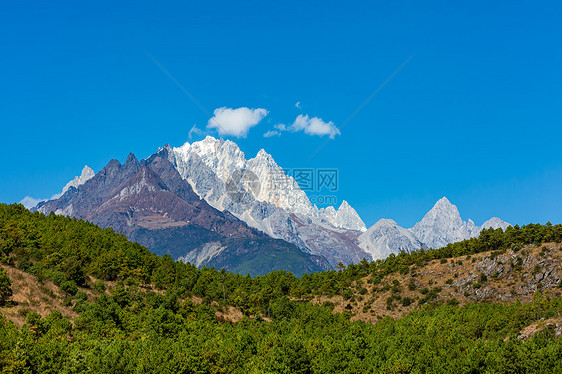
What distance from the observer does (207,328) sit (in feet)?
329

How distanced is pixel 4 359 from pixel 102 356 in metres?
13.6

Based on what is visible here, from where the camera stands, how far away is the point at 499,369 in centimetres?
7338

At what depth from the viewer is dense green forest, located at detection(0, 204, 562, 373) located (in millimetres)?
72250

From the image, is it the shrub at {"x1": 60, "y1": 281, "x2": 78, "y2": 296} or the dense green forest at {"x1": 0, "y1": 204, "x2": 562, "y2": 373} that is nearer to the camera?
the dense green forest at {"x1": 0, "y1": 204, "x2": 562, "y2": 373}

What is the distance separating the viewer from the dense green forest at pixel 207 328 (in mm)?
72250

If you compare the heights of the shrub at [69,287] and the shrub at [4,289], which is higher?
the shrub at [69,287]

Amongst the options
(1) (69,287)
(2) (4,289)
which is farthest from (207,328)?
(2) (4,289)

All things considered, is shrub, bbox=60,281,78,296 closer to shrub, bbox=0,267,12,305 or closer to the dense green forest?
the dense green forest

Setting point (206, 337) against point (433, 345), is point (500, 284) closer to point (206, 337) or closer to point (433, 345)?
point (433, 345)

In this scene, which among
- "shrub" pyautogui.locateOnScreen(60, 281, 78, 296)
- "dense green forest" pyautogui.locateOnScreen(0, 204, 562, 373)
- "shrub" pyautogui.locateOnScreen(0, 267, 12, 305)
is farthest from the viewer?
"shrub" pyautogui.locateOnScreen(60, 281, 78, 296)

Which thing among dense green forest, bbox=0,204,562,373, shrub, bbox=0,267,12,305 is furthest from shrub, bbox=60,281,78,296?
shrub, bbox=0,267,12,305

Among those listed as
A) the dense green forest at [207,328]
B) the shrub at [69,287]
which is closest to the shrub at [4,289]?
the dense green forest at [207,328]

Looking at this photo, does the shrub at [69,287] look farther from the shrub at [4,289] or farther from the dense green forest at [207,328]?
the shrub at [4,289]

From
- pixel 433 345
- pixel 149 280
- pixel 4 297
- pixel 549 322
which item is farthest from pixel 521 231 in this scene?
pixel 4 297
